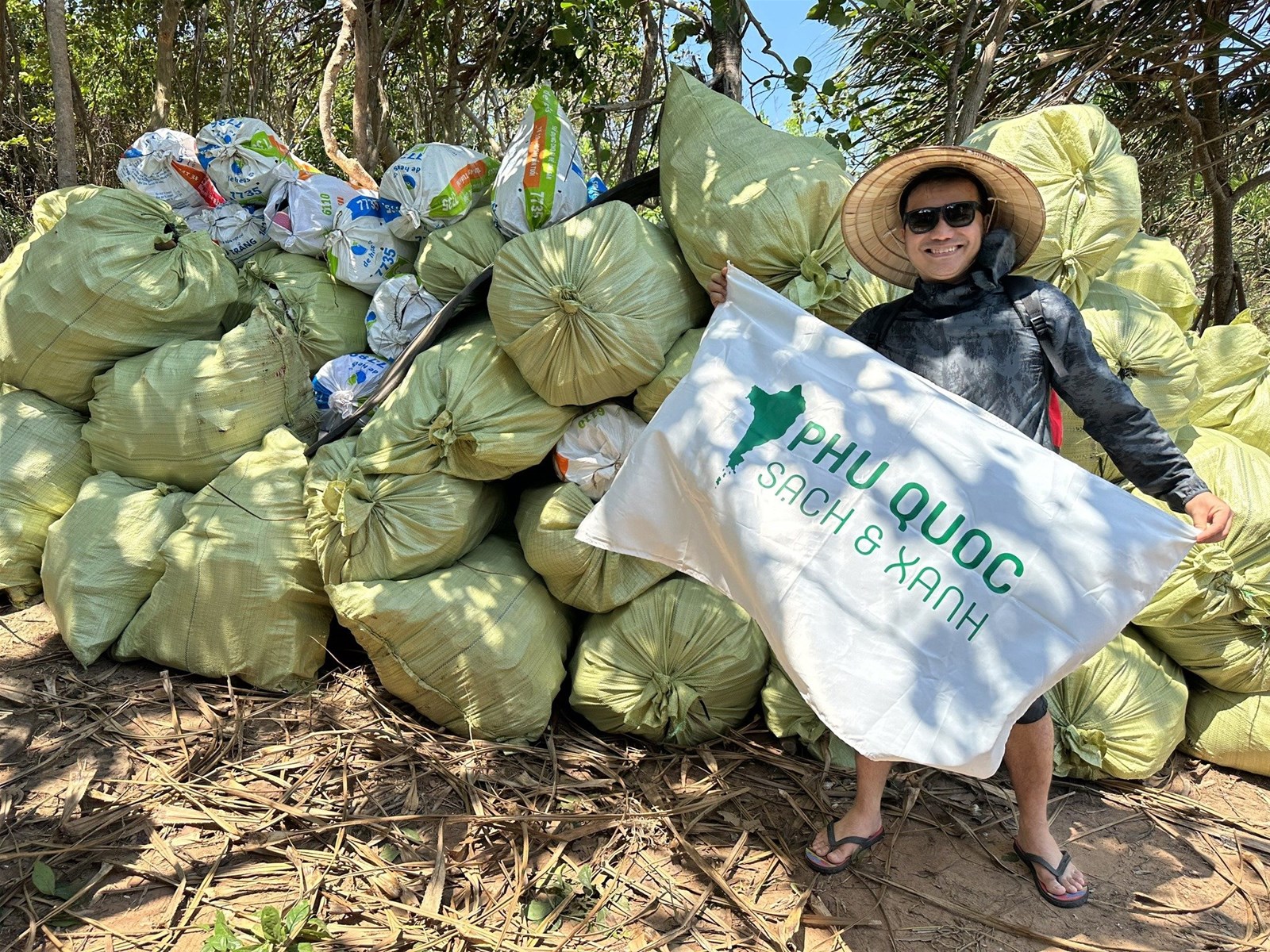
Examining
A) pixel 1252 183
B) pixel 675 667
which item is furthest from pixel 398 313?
pixel 1252 183

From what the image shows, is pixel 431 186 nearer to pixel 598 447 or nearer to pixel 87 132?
pixel 598 447

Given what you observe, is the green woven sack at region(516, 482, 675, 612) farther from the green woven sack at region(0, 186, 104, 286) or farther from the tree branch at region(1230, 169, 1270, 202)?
the tree branch at region(1230, 169, 1270, 202)

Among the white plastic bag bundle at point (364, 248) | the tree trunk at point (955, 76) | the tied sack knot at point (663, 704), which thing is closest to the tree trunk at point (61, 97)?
the white plastic bag bundle at point (364, 248)

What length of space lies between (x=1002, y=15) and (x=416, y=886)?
3.37 metres

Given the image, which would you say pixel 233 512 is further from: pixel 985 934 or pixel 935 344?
pixel 985 934

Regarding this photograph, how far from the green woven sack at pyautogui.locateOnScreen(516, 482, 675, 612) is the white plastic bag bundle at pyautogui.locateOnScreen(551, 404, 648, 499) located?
0.04m

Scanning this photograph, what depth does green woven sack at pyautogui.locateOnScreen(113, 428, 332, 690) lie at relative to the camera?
2.47 meters

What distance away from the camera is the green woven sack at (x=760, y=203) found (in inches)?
89.5

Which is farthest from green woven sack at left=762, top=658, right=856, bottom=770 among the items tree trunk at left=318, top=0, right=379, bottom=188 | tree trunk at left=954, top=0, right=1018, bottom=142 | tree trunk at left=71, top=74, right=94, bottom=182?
tree trunk at left=71, top=74, right=94, bottom=182

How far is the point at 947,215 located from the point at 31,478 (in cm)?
279

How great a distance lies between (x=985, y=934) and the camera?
5.94ft

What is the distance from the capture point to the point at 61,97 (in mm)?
3676

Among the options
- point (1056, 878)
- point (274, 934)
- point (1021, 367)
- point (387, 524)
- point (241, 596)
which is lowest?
point (1056, 878)

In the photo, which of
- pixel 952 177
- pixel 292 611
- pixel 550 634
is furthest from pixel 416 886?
pixel 952 177
